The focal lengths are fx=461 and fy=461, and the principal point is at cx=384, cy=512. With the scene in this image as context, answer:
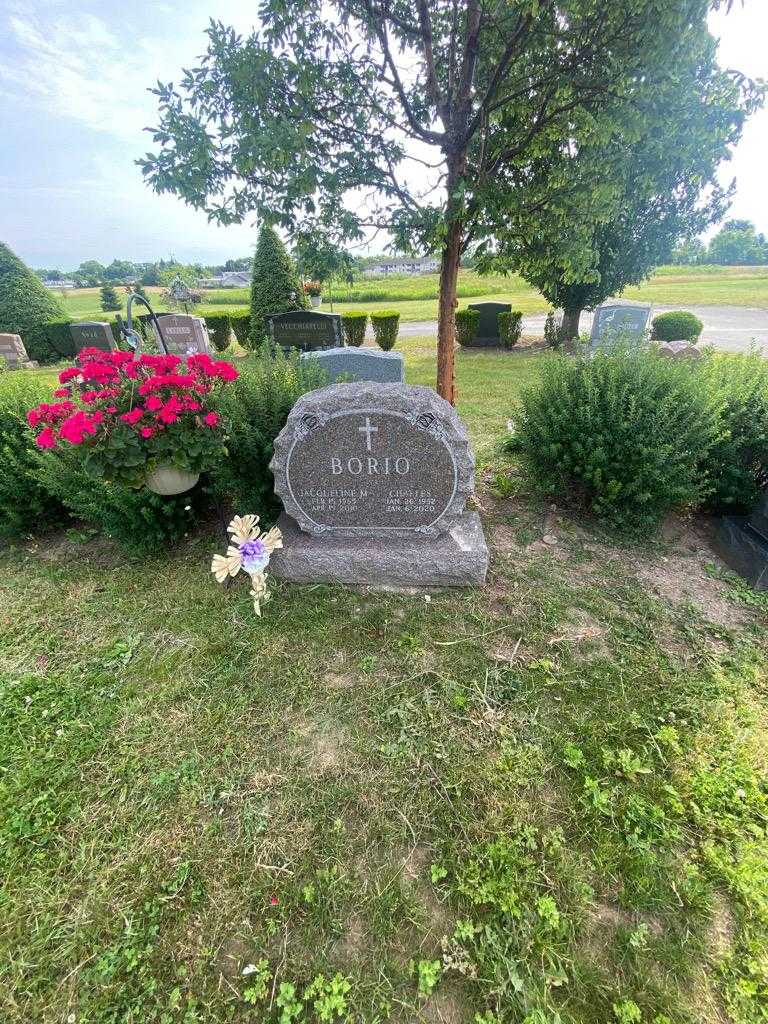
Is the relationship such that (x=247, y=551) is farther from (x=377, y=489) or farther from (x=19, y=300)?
(x=19, y=300)

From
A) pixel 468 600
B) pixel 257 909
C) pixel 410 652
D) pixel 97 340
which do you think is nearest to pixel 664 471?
pixel 468 600

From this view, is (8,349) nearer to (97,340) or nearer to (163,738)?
(97,340)

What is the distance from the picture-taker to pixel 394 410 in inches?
115

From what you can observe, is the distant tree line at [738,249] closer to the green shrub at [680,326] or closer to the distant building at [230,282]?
the distant building at [230,282]

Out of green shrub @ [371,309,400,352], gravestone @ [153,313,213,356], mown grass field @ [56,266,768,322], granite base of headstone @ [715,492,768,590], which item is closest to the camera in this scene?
granite base of headstone @ [715,492,768,590]

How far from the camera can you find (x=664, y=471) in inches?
133

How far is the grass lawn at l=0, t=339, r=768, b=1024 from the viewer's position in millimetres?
1520

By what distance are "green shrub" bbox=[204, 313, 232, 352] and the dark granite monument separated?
24.7ft

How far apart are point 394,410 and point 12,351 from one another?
1481 cm

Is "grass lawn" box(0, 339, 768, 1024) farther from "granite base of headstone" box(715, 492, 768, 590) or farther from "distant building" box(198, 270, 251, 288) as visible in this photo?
"distant building" box(198, 270, 251, 288)

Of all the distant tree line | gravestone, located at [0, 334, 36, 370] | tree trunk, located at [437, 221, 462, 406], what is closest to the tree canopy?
tree trunk, located at [437, 221, 462, 406]

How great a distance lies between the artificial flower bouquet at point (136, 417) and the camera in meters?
2.78

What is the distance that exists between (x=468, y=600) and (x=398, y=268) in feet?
231

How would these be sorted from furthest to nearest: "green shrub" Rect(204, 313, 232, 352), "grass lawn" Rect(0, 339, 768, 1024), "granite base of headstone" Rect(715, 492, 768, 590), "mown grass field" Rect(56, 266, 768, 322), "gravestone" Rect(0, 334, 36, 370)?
"mown grass field" Rect(56, 266, 768, 322) → "green shrub" Rect(204, 313, 232, 352) → "gravestone" Rect(0, 334, 36, 370) → "granite base of headstone" Rect(715, 492, 768, 590) → "grass lawn" Rect(0, 339, 768, 1024)
